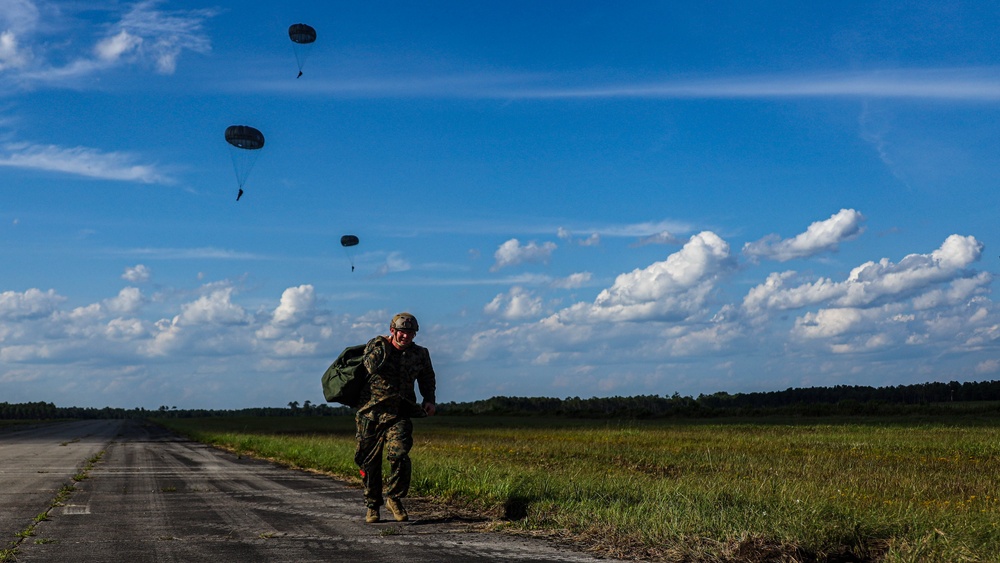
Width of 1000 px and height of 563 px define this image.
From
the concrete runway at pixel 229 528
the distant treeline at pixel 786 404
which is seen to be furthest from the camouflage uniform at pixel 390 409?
the distant treeline at pixel 786 404

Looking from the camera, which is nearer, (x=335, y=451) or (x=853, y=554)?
(x=853, y=554)

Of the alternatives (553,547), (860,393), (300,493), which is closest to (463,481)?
(300,493)

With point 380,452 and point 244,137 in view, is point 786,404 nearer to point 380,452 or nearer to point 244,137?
point 244,137

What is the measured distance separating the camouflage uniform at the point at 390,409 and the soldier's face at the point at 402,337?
10 centimetres

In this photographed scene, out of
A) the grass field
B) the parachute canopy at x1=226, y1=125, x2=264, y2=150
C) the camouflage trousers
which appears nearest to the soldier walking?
the camouflage trousers

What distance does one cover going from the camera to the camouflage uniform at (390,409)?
9.62 m

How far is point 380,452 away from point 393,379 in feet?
3.00

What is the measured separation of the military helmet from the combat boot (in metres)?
2.01

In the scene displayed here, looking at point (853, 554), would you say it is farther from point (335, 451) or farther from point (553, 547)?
point (335, 451)

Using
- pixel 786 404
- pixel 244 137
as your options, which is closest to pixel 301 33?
pixel 244 137

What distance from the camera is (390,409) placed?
9.72 meters

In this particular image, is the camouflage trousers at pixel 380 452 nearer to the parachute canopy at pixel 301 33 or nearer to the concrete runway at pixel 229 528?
the concrete runway at pixel 229 528

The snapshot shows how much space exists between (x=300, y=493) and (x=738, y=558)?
321 inches

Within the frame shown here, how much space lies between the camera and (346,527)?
917 centimetres
